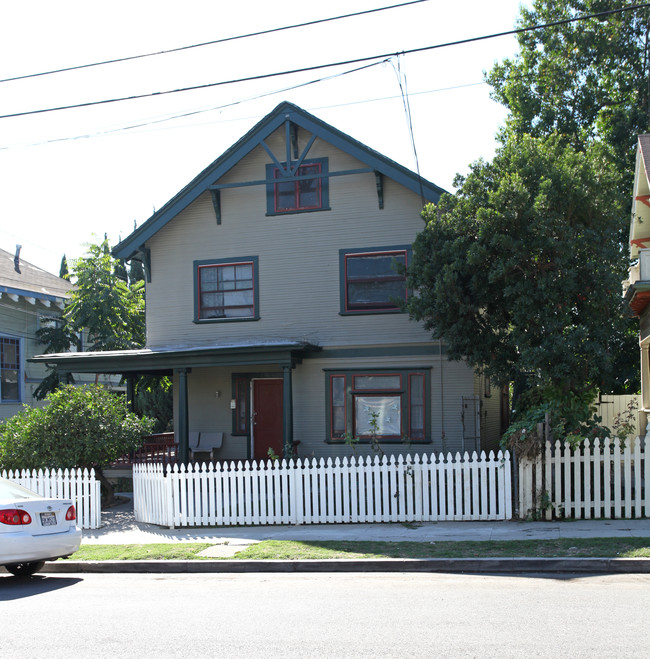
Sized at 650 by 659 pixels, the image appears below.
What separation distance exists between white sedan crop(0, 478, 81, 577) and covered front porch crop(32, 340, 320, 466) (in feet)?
23.6

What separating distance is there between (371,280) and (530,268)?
4773 mm

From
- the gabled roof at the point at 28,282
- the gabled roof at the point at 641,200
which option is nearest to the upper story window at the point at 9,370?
the gabled roof at the point at 28,282

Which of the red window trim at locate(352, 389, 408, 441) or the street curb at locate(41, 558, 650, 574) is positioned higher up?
the red window trim at locate(352, 389, 408, 441)

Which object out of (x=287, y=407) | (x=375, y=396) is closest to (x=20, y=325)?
(x=287, y=407)

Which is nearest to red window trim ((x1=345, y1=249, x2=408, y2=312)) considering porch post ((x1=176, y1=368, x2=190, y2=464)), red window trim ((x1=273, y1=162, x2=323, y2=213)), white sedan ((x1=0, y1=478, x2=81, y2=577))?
red window trim ((x1=273, y1=162, x2=323, y2=213))

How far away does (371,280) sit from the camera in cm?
1784

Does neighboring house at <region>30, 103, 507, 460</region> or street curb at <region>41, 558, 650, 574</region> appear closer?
street curb at <region>41, 558, 650, 574</region>

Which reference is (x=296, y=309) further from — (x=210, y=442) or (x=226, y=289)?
(x=210, y=442)

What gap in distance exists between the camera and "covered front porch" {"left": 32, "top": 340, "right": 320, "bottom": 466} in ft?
56.9

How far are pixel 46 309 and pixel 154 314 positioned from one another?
8965 millimetres

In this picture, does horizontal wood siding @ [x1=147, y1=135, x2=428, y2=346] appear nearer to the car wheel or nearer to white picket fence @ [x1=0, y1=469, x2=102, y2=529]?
white picket fence @ [x1=0, y1=469, x2=102, y2=529]

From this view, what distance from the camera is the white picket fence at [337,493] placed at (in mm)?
12719

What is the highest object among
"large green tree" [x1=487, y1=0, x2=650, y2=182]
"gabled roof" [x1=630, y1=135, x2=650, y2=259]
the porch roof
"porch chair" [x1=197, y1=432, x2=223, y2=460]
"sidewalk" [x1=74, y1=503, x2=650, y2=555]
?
"large green tree" [x1=487, y1=0, x2=650, y2=182]

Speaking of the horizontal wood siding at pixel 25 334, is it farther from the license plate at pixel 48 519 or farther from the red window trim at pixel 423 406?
the license plate at pixel 48 519
